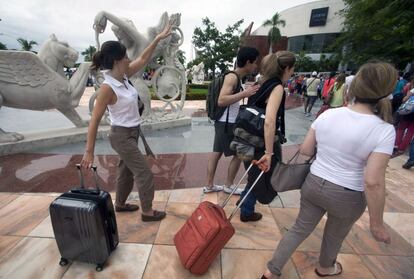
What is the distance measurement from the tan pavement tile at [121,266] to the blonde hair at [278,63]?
72.1 inches

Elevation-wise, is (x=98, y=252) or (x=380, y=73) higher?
(x=380, y=73)

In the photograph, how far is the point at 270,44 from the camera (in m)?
41.1

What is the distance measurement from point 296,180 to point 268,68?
35.1 inches

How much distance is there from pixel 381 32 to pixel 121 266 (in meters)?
15.8

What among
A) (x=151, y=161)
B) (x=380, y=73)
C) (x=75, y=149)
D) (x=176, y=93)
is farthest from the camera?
(x=176, y=93)

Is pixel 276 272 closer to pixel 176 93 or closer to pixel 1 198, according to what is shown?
pixel 1 198

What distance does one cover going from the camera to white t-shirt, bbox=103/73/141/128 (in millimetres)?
2020

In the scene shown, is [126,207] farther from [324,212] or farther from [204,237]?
[324,212]

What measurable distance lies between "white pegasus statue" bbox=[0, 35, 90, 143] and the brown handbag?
4.50 meters

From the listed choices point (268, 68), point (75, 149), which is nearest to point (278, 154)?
point (268, 68)

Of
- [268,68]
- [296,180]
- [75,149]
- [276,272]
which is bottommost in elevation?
[75,149]

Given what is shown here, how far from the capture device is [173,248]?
7.17ft

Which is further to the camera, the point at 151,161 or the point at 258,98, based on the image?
the point at 151,161

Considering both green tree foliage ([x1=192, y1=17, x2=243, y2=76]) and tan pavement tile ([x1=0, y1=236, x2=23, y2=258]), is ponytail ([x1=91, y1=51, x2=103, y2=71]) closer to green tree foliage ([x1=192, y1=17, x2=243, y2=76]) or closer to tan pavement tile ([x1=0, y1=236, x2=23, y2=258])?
tan pavement tile ([x1=0, y1=236, x2=23, y2=258])
